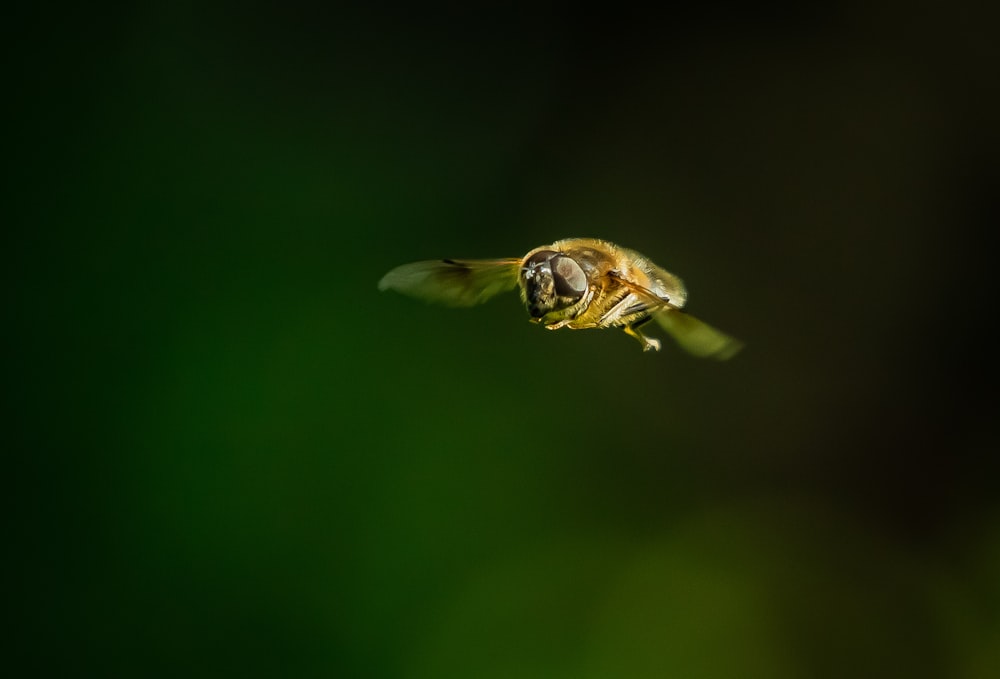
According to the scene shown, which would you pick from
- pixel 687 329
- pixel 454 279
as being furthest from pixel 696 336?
Result: pixel 454 279

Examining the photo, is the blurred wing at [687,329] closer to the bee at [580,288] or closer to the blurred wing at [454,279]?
the bee at [580,288]

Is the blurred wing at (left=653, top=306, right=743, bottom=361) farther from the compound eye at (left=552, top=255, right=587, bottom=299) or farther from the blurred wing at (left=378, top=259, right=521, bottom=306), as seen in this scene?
the blurred wing at (left=378, top=259, right=521, bottom=306)

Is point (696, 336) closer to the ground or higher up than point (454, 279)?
closer to the ground

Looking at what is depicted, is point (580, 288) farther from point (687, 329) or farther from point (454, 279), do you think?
point (454, 279)

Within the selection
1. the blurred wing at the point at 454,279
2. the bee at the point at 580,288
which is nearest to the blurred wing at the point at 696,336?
the bee at the point at 580,288

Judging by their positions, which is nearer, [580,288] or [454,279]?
[580,288]

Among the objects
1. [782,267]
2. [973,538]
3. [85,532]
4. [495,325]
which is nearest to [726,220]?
[782,267]

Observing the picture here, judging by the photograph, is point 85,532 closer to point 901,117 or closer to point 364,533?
point 364,533
